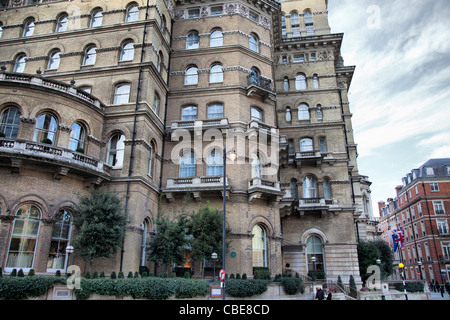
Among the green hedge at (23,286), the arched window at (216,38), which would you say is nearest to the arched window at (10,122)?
the green hedge at (23,286)

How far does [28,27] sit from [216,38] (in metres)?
16.4

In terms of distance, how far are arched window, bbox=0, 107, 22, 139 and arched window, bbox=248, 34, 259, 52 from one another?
19464 mm

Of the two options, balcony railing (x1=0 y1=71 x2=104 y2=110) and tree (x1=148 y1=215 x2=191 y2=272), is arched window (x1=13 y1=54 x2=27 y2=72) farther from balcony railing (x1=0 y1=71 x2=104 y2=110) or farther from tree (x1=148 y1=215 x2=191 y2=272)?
tree (x1=148 y1=215 x2=191 y2=272)

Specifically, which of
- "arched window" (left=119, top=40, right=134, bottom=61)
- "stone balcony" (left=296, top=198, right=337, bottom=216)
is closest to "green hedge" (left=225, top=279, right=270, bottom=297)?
"stone balcony" (left=296, top=198, right=337, bottom=216)

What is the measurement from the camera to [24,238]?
18.2 m

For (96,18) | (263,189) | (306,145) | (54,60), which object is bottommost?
(263,189)

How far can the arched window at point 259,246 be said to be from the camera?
79.5 ft

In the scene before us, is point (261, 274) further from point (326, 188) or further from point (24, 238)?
point (24, 238)

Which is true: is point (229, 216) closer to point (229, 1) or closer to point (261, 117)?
point (261, 117)

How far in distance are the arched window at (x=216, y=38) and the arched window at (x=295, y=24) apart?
14.3 metres

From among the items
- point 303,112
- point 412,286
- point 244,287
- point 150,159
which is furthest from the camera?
point 303,112

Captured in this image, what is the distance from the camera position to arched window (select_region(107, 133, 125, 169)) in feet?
76.4

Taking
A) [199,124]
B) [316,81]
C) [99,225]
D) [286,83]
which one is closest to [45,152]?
[99,225]

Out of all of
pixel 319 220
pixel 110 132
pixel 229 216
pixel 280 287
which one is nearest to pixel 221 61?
pixel 110 132
